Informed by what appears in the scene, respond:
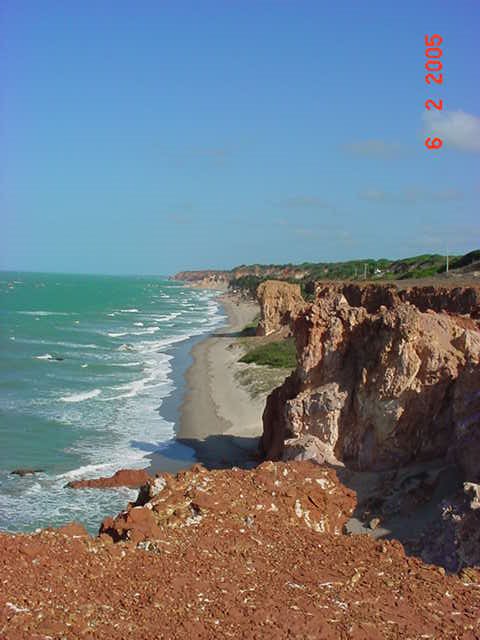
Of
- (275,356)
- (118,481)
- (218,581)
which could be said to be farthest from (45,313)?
(218,581)

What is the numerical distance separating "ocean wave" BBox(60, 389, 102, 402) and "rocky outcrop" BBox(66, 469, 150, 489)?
14853 mm

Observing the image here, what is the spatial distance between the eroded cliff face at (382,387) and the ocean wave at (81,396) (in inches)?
746

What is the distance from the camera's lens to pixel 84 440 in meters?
29.2

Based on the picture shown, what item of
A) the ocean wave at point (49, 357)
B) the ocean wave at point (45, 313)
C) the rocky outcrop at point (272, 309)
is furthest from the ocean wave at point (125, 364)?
the ocean wave at point (45, 313)

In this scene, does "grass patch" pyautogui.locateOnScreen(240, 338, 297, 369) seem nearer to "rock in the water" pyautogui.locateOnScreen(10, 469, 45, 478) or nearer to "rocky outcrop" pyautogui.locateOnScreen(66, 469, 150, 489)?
"rocky outcrop" pyautogui.locateOnScreen(66, 469, 150, 489)

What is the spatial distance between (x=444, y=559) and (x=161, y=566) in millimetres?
6023

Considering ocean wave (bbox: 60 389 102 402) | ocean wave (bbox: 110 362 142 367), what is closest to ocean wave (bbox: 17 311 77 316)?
ocean wave (bbox: 110 362 142 367)

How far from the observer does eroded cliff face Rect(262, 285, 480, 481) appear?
60.6 feet

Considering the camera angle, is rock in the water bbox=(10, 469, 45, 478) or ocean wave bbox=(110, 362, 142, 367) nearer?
rock in the water bbox=(10, 469, 45, 478)

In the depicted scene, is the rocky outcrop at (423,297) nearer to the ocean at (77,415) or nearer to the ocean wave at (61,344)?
the ocean at (77,415)

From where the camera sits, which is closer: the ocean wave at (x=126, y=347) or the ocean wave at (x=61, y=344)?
the ocean wave at (x=126, y=347)

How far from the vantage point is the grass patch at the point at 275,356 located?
47434 mm

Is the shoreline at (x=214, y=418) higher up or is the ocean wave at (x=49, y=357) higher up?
the ocean wave at (x=49, y=357)

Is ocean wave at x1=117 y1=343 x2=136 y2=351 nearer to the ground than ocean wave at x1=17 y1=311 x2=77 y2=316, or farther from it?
nearer to the ground
